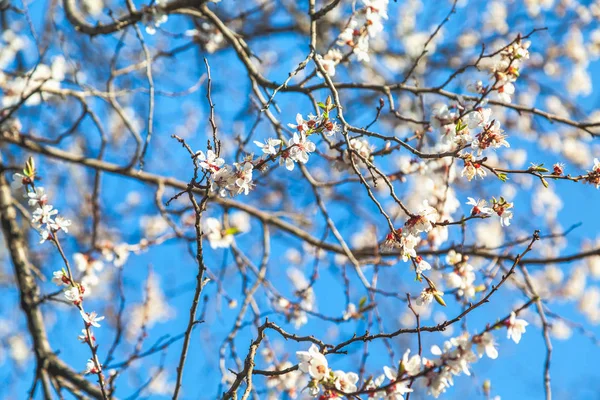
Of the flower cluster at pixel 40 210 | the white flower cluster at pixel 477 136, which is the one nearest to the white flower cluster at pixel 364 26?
the white flower cluster at pixel 477 136

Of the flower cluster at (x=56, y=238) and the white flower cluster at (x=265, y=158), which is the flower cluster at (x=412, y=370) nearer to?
the white flower cluster at (x=265, y=158)

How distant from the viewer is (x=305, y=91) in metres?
2.62

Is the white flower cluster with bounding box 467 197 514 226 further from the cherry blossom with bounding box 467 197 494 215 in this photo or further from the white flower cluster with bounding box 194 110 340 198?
the white flower cluster with bounding box 194 110 340 198

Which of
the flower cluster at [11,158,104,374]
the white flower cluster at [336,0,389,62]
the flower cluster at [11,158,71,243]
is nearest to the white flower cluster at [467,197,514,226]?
the white flower cluster at [336,0,389,62]

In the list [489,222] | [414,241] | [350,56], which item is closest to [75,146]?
[350,56]

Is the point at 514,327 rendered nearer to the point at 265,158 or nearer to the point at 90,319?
the point at 265,158

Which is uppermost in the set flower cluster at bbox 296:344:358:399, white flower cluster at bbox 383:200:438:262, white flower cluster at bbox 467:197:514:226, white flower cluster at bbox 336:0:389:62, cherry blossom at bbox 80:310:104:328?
white flower cluster at bbox 336:0:389:62

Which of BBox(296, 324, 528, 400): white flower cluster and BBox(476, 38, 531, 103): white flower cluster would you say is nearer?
BBox(296, 324, 528, 400): white flower cluster

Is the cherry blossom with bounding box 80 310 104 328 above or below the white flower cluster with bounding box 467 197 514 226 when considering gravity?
below

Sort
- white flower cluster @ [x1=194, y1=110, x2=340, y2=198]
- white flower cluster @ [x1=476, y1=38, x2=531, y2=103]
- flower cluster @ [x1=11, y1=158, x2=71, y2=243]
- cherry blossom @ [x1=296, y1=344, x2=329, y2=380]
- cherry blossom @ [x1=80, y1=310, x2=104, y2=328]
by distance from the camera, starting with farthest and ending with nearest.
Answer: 1. white flower cluster @ [x1=476, y1=38, x2=531, y2=103]
2. flower cluster @ [x1=11, y1=158, x2=71, y2=243]
3. cherry blossom @ [x1=80, y1=310, x2=104, y2=328]
4. white flower cluster @ [x1=194, y1=110, x2=340, y2=198]
5. cherry blossom @ [x1=296, y1=344, x2=329, y2=380]

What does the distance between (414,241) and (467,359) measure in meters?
0.43

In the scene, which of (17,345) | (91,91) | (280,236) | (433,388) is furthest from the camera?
(17,345)

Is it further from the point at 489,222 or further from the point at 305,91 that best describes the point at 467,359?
the point at 489,222

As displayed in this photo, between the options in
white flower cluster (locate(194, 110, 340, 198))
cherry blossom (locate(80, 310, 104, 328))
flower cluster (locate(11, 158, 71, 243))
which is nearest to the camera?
A: white flower cluster (locate(194, 110, 340, 198))
